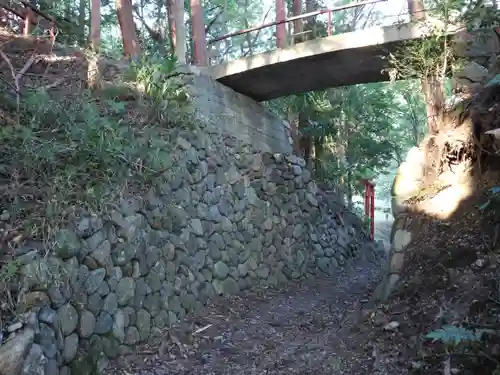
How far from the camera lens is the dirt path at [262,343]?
3.65 m

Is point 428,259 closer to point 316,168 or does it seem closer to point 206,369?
point 206,369

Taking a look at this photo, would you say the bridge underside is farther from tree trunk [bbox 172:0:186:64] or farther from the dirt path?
the dirt path

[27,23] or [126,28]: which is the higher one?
[126,28]

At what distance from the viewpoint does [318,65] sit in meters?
7.07

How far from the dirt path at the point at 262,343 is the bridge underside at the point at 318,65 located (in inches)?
141

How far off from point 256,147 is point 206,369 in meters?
4.65

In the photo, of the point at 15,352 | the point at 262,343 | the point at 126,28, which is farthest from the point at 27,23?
the point at 262,343

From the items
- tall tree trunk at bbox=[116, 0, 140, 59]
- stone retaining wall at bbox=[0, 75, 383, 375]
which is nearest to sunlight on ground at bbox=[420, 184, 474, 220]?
stone retaining wall at bbox=[0, 75, 383, 375]

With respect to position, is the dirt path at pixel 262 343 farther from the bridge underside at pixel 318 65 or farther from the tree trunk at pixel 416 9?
the tree trunk at pixel 416 9

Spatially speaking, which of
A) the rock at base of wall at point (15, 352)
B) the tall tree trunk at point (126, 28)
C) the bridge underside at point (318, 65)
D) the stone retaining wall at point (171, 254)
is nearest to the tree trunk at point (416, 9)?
the bridge underside at point (318, 65)

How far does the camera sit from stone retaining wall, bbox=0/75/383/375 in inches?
120

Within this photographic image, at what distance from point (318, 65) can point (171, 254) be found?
403 centimetres

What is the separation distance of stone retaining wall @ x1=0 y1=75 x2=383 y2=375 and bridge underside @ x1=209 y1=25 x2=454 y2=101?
116 centimetres

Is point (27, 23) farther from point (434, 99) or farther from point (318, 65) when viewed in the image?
point (434, 99)
